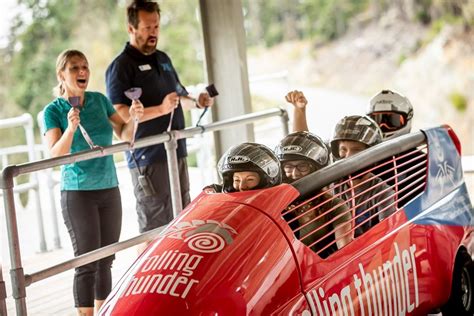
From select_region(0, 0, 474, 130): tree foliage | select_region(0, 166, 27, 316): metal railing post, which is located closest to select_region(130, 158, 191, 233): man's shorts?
select_region(0, 166, 27, 316): metal railing post

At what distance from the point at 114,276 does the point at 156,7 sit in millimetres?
1854

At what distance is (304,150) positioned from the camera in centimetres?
380

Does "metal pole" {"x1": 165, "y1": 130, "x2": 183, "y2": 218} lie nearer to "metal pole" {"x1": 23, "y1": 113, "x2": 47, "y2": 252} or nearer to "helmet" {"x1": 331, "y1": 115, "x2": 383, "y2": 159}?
"helmet" {"x1": 331, "y1": 115, "x2": 383, "y2": 159}

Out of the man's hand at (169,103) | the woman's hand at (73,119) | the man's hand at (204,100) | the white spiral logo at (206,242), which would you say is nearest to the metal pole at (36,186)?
the man's hand at (204,100)

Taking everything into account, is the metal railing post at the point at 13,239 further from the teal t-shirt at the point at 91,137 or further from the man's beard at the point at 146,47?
the man's beard at the point at 146,47

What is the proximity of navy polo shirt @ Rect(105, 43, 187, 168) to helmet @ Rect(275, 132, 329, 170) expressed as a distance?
1.27m

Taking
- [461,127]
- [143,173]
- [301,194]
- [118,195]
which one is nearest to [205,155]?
[143,173]

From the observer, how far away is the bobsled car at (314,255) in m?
2.86

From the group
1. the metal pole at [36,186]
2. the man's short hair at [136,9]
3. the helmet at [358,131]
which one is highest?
the man's short hair at [136,9]

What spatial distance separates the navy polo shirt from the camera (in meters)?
4.85

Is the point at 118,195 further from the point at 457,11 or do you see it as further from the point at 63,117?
the point at 457,11

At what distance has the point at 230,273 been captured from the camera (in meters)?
2.88

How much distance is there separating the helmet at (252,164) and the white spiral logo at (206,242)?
0.41 m

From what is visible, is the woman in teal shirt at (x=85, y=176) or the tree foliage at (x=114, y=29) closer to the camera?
Result: the woman in teal shirt at (x=85, y=176)
